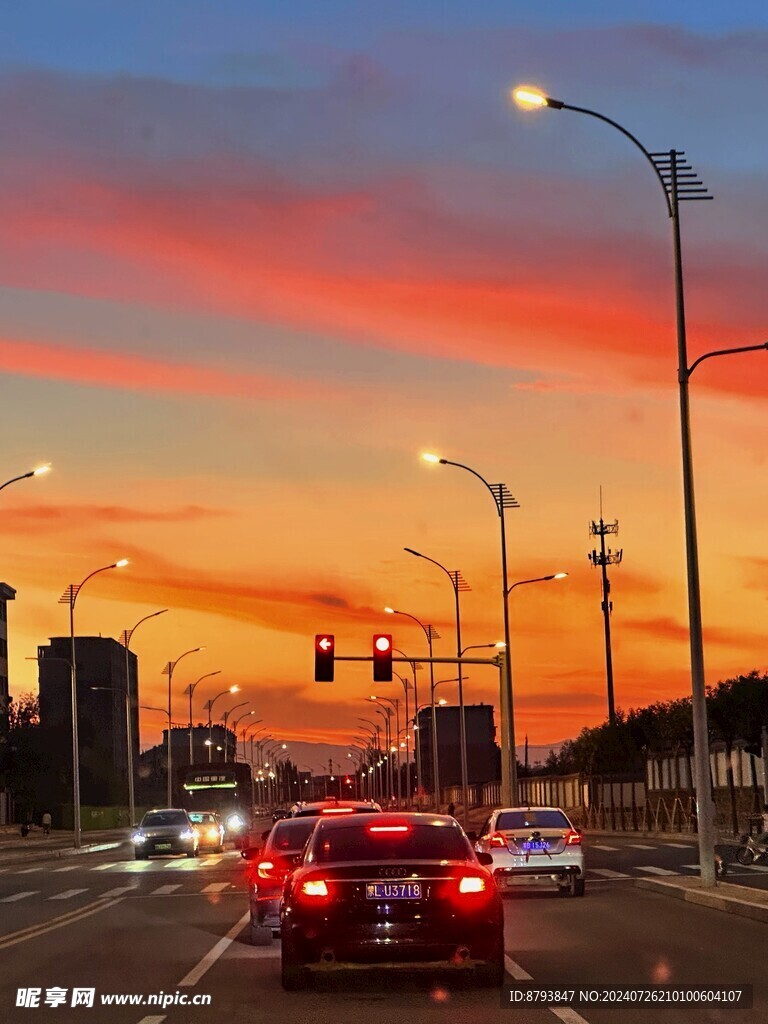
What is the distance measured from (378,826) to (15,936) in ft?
33.1

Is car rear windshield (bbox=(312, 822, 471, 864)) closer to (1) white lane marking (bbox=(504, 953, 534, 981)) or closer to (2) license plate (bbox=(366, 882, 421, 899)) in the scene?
(2) license plate (bbox=(366, 882, 421, 899))

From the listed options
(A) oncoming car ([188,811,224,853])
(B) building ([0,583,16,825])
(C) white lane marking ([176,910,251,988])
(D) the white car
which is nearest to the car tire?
(C) white lane marking ([176,910,251,988])

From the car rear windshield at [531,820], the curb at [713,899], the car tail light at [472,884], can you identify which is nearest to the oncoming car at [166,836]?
the curb at [713,899]

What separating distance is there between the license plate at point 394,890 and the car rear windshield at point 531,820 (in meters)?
15.1

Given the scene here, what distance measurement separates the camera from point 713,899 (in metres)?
25.5

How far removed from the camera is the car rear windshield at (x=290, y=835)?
2109cm

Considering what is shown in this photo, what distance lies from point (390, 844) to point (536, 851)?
570 inches

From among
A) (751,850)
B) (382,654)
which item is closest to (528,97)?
(751,850)

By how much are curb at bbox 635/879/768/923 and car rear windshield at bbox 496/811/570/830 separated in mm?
1975

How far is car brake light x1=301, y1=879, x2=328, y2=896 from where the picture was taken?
48.8 feet

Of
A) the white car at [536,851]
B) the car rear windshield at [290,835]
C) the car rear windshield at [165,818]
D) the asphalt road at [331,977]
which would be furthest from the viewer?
the car rear windshield at [165,818]

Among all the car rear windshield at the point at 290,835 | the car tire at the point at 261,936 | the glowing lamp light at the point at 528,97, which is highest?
the glowing lamp light at the point at 528,97

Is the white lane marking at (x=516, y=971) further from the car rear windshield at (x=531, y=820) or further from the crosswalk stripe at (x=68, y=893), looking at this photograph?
the crosswalk stripe at (x=68, y=893)

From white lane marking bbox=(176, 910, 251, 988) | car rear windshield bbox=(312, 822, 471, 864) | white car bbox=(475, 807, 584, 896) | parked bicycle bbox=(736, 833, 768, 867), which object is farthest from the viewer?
parked bicycle bbox=(736, 833, 768, 867)
